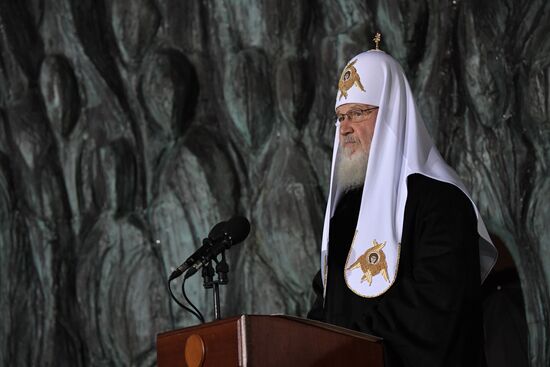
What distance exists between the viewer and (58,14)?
7.04 metres

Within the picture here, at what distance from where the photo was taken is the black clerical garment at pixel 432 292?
3455mm

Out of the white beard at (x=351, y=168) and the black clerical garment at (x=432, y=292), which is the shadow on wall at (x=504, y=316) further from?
the black clerical garment at (x=432, y=292)

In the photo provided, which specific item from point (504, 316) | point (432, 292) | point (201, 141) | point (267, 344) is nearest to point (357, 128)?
point (432, 292)

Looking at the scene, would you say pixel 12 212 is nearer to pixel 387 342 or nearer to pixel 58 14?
pixel 58 14

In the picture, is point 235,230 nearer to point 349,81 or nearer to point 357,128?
point 357,128

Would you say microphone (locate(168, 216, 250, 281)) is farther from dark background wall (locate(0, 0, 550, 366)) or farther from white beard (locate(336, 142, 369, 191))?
dark background wall (locate(0, 0, 550, 366))

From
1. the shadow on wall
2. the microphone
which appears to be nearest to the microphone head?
the microphone

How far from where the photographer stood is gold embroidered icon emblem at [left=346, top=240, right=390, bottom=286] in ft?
12.3

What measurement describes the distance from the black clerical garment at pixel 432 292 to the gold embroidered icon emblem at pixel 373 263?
0.21 feet

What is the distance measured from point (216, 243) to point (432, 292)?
2.46 ft

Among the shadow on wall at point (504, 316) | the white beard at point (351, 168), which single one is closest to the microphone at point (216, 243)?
the white beard at point (351, 168)

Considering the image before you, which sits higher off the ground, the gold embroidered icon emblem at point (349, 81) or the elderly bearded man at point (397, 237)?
the gold embroidered icon emblem at point (349, 81)

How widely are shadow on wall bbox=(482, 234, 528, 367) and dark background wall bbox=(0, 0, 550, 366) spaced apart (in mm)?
81

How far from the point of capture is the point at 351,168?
4148 millimetres
